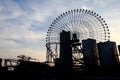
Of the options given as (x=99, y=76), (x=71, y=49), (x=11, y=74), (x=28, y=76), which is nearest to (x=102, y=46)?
(x=71, y=49)

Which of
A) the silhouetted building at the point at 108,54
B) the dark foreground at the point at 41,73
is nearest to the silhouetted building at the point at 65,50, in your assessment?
the dark foreground at the point at 41,73

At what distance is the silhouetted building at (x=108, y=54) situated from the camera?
5285 cm

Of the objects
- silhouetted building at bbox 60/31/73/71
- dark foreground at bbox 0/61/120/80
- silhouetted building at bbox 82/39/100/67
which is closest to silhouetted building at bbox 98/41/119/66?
silhouetted building at bbox 82/39/100/67

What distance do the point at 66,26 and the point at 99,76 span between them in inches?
638

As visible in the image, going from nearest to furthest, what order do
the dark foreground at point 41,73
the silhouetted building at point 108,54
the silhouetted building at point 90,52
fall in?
the dark foreground at point 41,73, the silhouetted building at point 90,52, the silhouetted building at point 108,54

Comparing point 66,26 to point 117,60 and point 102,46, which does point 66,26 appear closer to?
point 102,46

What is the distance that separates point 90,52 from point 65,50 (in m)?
6.31

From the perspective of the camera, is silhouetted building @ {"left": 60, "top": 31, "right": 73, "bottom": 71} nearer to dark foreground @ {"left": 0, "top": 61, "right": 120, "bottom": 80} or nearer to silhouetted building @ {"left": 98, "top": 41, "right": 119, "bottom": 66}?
dark foreground @ {"left": 0, "top": 61, "right": 120, "bottom": 80}

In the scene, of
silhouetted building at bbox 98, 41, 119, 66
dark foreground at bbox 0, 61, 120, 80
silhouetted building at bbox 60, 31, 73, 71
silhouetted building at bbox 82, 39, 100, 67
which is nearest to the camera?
dark foreground at bbox 0, 61, 120, 80

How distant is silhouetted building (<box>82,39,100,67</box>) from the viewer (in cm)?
5259

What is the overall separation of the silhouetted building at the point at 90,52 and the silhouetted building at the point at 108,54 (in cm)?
121

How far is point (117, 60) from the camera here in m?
54.5

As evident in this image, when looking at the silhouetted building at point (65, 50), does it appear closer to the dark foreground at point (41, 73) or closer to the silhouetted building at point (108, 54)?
the dark foreground at point (41, 73)

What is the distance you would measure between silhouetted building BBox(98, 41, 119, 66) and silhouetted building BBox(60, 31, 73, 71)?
7924 mm
